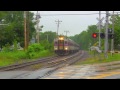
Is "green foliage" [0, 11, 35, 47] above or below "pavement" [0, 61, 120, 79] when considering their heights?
above

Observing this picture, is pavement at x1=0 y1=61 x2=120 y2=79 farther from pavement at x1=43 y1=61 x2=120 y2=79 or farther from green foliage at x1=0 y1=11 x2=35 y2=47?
green foliage at x1=0 y1=11 x2=35 y2=47

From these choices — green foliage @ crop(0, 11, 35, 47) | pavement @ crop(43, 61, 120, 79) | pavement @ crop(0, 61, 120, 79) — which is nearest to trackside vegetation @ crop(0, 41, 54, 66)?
green foliage @ crop(0, 11, 35, 47)

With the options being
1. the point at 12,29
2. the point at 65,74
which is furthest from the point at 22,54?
the point at 65,74

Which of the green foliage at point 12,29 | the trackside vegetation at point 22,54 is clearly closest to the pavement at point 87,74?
the trackside vegetation at point 22,54

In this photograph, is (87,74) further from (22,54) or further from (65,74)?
(22,54)

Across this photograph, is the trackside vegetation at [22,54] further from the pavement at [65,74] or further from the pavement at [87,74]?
the pavement at [65,74]
